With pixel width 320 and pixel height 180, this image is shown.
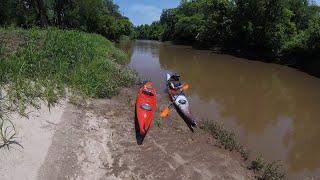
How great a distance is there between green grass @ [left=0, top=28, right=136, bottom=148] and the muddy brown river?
275 cm

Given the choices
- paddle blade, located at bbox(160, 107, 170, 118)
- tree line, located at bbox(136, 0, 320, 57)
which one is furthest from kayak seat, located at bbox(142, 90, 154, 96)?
tree line, located at bbox(136, 0, 320, 57)

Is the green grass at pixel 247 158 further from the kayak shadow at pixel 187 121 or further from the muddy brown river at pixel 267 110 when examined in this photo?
the muddy brown river at pixel 267 110

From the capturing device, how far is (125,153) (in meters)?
7.18

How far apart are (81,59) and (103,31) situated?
112 feet

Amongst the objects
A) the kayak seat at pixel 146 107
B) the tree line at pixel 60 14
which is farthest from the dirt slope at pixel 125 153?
the tree line at pixel 60 14

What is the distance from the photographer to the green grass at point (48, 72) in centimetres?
794

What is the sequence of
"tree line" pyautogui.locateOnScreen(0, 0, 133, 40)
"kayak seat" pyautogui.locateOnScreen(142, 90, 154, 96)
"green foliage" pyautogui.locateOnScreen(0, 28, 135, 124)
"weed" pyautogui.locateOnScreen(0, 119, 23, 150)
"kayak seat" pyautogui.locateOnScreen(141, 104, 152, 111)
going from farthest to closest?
"tree line" pyautogui.locateOnScreen(0, 0, 133, 40) < "kayak seat" pyautogui.locateOnScreen(142, 90, 154, 96) < "kayak seat" pyautogui.locateOnScreen(141, 104, 152, 111) < "green foliage" pyautogui.locateOnScreen(0, 28, 135, 124) < "weed" pyautogui.locateOnScreen(0, 119, 23, 150)

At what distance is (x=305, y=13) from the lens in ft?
135

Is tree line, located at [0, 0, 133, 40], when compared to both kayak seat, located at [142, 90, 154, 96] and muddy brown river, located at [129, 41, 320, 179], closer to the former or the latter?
muddy brown river, located at [129, 41, 320, 179]

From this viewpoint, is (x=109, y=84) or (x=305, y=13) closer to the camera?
(x=109, y=84)

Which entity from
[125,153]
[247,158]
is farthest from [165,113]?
[125,153]

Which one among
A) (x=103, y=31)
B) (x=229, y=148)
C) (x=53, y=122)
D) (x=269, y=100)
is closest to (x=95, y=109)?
(x=53, y=122)

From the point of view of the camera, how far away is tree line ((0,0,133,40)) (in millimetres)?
31122

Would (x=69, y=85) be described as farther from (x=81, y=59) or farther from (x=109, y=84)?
(x=81, y=59)
